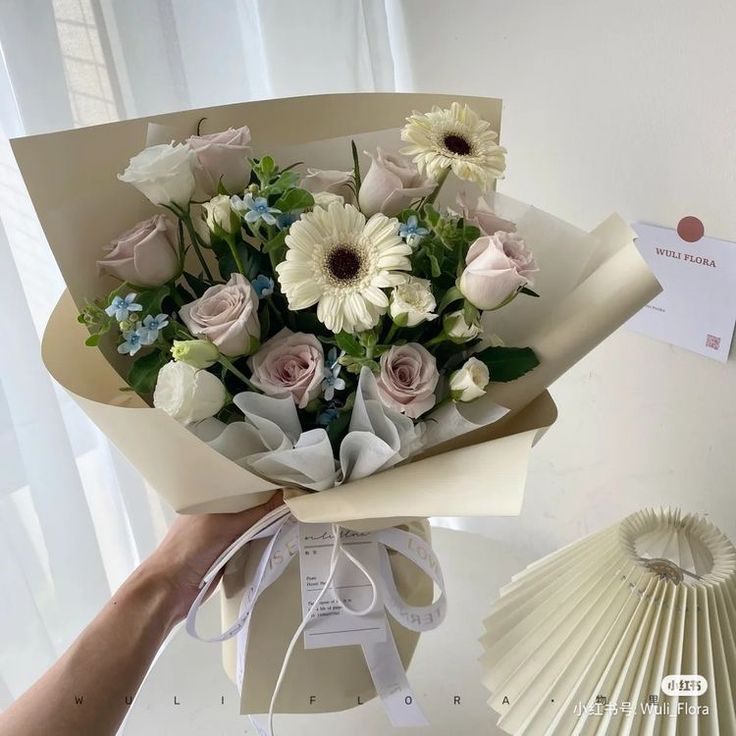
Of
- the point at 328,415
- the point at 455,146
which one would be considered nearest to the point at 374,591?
the point at 328,415

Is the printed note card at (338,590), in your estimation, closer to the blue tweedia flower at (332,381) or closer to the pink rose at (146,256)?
the blue tweedia flower at (332,381)

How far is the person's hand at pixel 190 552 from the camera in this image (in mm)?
750

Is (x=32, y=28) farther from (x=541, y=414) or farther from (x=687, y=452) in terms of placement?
(x=687, y=452)

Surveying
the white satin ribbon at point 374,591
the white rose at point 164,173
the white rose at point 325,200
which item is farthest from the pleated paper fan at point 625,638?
the white rose at point 164,173

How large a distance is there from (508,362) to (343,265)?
17 cm

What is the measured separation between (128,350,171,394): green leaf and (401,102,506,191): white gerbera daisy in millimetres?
277

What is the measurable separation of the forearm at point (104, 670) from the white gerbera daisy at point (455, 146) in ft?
1.64

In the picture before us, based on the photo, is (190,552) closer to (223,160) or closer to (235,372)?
(235,372)

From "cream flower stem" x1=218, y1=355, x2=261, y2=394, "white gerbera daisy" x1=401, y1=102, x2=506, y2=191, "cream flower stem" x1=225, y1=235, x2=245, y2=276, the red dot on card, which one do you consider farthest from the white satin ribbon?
the red dot on card

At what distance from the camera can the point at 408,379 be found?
0.60 m

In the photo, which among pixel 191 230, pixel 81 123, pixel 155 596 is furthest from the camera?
pixel 81 123

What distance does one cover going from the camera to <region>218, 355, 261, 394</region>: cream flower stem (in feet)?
1.99

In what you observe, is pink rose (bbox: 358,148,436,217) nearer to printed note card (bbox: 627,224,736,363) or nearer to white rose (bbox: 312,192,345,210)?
white rose (bbox: 312,192,345,210)

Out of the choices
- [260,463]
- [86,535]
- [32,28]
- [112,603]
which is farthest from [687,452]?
[32,28]
